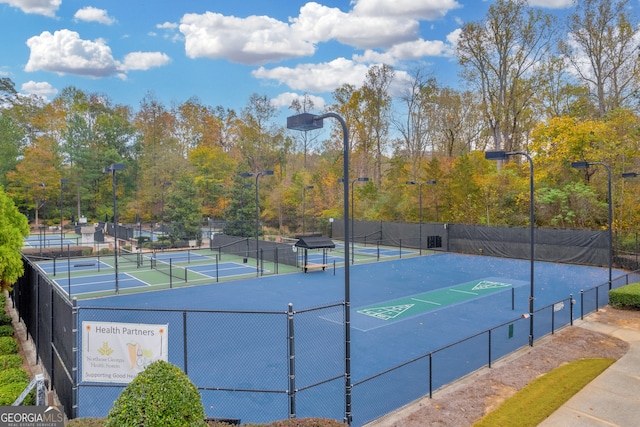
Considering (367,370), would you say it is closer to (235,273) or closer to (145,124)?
(235,273)

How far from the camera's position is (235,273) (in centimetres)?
2634

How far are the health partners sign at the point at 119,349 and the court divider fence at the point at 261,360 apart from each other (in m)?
0.28

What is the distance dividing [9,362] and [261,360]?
6.01 metres

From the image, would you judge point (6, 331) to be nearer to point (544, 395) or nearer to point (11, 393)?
point (11, 393)

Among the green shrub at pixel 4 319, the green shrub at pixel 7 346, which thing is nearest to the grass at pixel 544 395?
the green shrub at pixel 7 346

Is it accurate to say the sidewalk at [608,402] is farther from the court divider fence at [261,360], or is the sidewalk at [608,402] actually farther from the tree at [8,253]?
the tree at [8,253]

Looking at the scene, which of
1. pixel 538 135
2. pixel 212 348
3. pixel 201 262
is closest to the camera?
pixel 212 348

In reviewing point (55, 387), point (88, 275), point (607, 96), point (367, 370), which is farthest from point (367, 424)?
point (607, 96)

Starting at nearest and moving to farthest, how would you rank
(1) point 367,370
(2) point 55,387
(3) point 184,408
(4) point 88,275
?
(3) point 184,408 < (2) point 55,387 < (1) point 367,370 < (4) point 88,275

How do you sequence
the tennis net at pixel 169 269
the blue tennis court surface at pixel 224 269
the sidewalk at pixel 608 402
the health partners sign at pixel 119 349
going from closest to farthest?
the health partners sign at pixel 119 349 → the sidewalk at pixel 608 402 → the tennis net at pixel 169 269 → the blue tennis court surface at pixel 224 269

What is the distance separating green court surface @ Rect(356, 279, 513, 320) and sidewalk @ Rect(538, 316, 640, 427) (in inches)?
276

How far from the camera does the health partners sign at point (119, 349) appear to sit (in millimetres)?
8008

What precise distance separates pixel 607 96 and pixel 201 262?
124ft

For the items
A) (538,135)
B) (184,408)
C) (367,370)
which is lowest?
(367,370)
